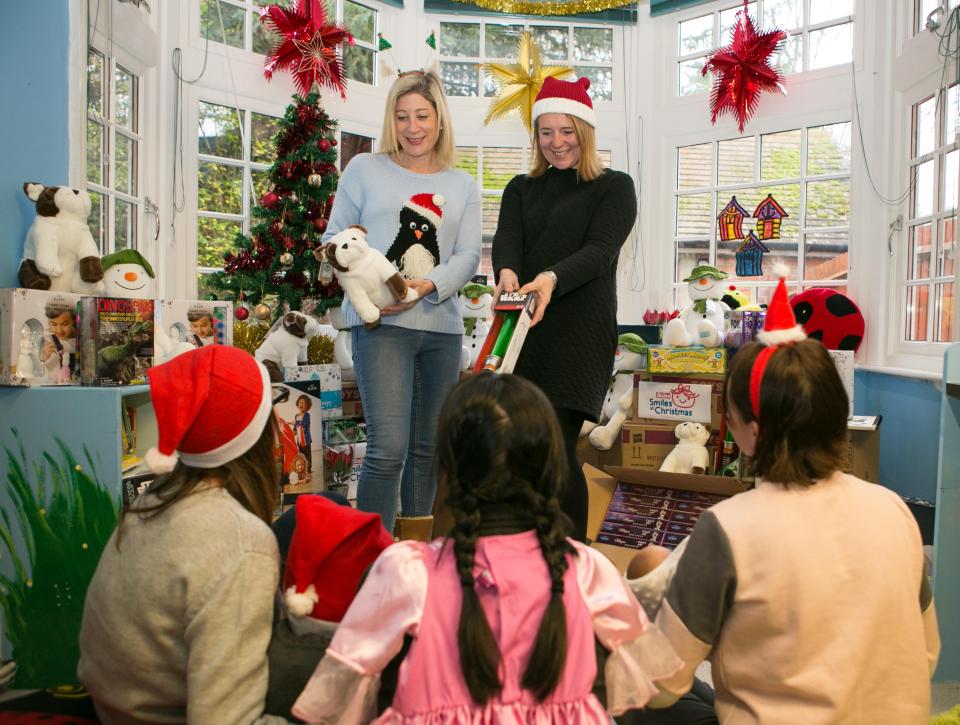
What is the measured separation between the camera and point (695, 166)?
4.32 m

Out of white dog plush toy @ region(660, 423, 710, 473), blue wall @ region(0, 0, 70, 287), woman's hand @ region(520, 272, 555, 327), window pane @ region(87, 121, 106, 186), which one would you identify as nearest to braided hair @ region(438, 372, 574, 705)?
woman's hand @ region(520, 272, 555, 327)

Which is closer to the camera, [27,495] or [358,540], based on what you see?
[358,540]

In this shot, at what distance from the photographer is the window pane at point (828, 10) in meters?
3.84

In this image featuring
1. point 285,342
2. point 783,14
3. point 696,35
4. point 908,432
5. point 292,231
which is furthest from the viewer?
point 696,35

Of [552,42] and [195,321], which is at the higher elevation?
[552,42]

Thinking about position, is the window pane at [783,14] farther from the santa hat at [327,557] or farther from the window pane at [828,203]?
the santa hat at [327,557]

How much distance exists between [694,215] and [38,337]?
3.34 m

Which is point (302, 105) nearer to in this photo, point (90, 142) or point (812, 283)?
point (90, 142)

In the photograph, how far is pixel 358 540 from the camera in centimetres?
117

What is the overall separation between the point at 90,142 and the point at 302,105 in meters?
1.03

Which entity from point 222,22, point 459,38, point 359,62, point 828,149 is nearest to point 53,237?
point 222,22

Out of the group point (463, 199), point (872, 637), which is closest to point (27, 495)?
point (463, 199)

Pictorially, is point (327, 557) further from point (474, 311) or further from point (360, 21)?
point (360, 21)

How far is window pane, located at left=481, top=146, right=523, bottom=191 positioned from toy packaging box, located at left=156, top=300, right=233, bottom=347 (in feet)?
7.76
